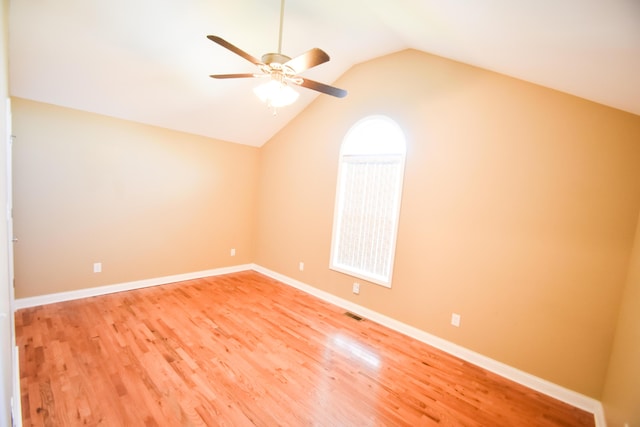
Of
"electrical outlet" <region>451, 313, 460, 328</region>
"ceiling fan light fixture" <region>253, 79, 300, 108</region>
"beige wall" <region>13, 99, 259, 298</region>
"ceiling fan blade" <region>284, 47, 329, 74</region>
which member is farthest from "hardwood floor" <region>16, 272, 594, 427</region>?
"ceiling fan blade" <region>284, 47, 329, 74</region>

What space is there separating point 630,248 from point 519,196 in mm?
786

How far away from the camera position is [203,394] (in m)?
2.00

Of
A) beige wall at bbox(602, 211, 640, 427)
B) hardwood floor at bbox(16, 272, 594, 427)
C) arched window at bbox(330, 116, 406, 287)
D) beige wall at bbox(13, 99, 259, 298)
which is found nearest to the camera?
beige wall at bbox(602, 211, 640, 427)

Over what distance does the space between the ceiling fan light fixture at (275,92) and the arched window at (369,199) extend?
1548mm

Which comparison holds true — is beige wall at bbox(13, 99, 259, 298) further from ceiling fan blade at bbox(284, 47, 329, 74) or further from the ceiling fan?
ceiling fan blade at bbox(284, 47, 329, 74)

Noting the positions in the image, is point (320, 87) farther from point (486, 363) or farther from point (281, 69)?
point (486, 363)

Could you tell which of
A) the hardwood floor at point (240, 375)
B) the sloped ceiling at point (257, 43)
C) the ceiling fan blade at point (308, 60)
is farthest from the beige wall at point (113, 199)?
the ceiling fan blade at point (308, 60)

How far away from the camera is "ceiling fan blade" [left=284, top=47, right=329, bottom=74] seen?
175cm

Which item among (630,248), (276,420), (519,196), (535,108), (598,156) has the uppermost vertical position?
(535,108)

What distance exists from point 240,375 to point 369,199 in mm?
2384

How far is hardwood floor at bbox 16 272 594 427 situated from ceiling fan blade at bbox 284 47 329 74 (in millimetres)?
2419

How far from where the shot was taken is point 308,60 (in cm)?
185

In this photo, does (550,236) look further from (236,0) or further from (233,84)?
(233,84)

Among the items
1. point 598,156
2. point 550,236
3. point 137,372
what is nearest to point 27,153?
point 137,372
